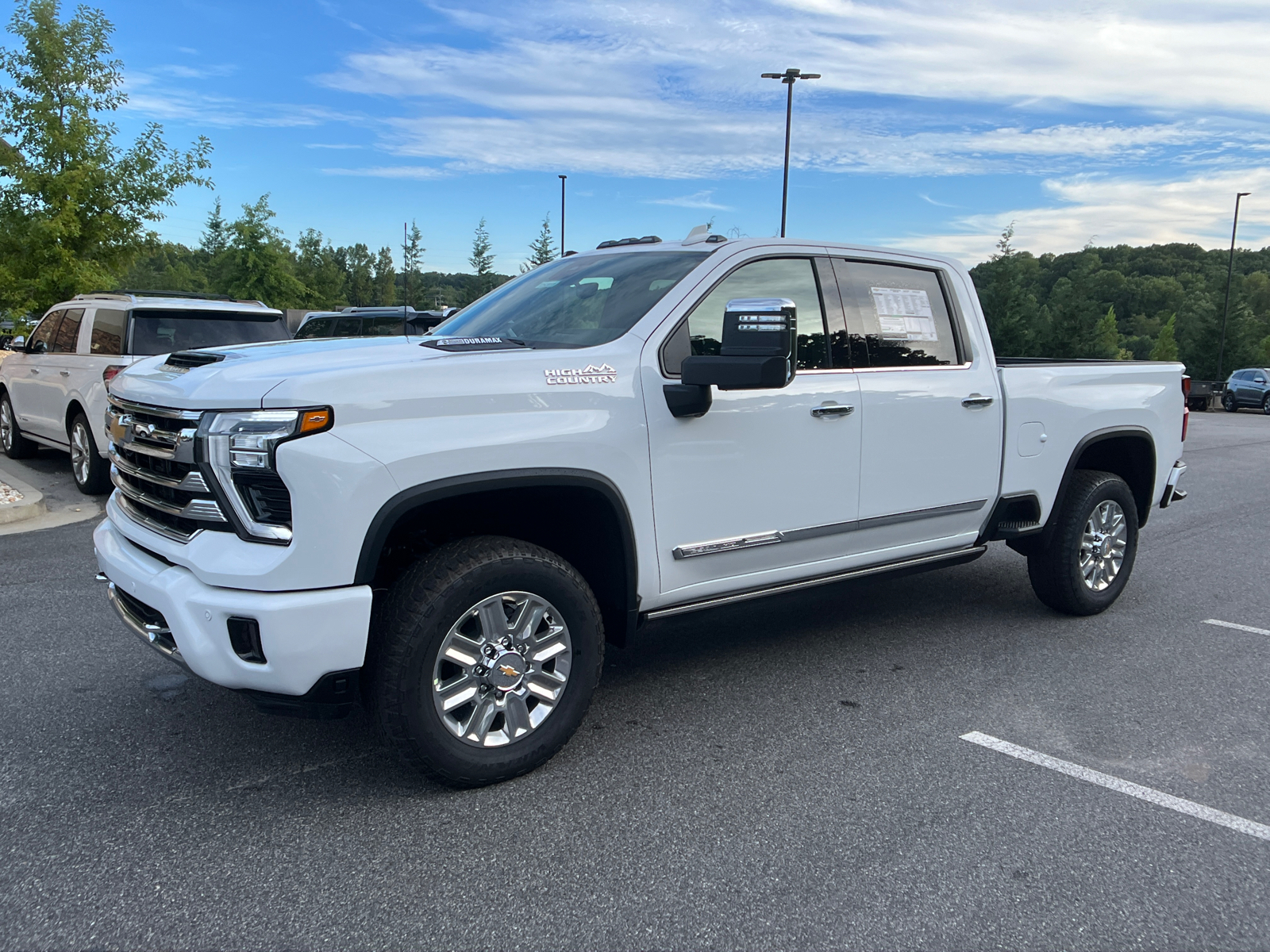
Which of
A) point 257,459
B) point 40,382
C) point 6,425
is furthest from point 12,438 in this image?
point 257,459

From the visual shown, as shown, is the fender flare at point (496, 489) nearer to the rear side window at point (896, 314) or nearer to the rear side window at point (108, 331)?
the rear side window at point (896, 314)

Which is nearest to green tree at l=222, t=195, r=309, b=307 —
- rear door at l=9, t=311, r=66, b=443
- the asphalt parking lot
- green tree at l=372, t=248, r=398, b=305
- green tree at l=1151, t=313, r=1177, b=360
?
green tree at l=372, t=248, r=398, b=305

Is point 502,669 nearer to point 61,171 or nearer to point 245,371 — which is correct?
point 245,371

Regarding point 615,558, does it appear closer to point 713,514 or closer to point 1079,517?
point 713,514

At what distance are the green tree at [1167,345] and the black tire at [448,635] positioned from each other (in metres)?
74.6

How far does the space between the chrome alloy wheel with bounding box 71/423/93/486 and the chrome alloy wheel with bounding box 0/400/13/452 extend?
249 centimetres

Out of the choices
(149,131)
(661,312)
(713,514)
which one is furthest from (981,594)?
(149,131)

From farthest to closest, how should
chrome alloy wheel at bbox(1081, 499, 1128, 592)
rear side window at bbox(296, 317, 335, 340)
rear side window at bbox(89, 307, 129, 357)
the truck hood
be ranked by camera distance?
rear side window at bbox(296, 317, 335, 340), rear side window at bbox(89, 307, 129, 357), chrome alloy wheel at bbox(1081, 499, 1128, 592), the truck hood

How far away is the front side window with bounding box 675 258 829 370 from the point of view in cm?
383

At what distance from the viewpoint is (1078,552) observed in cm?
530

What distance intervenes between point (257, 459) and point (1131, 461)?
506 centimetres

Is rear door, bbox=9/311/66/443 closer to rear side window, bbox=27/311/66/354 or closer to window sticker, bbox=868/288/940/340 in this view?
rear side window, bbox=27/311/66/354

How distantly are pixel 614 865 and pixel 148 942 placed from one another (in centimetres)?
125

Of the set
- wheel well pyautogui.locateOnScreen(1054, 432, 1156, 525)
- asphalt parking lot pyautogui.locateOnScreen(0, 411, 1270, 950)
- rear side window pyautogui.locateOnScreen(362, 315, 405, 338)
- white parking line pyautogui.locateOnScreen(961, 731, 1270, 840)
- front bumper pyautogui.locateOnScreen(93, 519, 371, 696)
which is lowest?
asphalt parking lot pyautogui.locateOnScreen(0, 411, 1270, 950)
